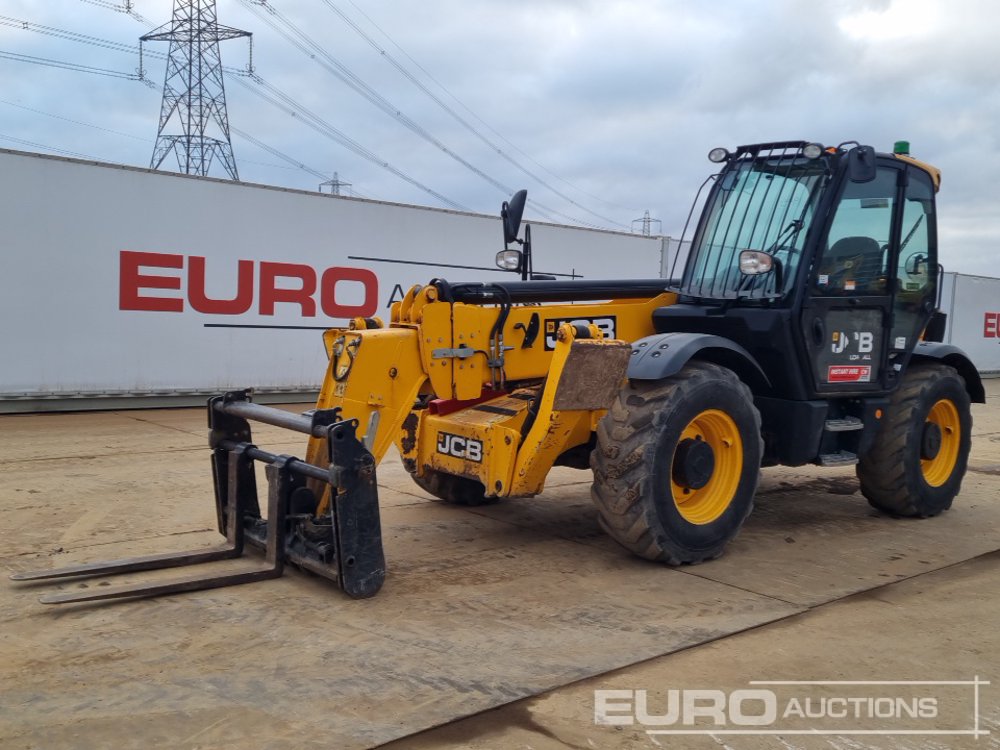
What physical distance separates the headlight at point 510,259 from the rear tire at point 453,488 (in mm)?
1527

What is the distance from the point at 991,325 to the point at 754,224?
21.2 metres

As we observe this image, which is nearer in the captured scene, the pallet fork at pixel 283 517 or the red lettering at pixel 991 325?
the pallet fork at pixel 283 517

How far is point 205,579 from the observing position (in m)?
4.52

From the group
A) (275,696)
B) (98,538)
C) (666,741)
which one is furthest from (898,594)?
(98,538)

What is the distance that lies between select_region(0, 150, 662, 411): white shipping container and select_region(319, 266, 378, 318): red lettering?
0.07 feet

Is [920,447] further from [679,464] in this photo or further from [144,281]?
[144,281]

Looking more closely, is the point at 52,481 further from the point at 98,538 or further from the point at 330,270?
the point at 330,270

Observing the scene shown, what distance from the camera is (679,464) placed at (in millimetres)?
5219

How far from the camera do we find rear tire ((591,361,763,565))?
4.93m

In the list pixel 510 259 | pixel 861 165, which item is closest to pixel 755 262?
pixel 861 165

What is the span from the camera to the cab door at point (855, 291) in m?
5.89

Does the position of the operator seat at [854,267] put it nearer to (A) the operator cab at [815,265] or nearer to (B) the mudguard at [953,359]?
(A) the operator cab at [815,265]

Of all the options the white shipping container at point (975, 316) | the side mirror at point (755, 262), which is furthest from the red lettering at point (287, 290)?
the white shipping container at point (975, 316)

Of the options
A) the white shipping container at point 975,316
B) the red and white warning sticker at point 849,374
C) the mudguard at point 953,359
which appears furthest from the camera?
the white shipping container at point 975,316
